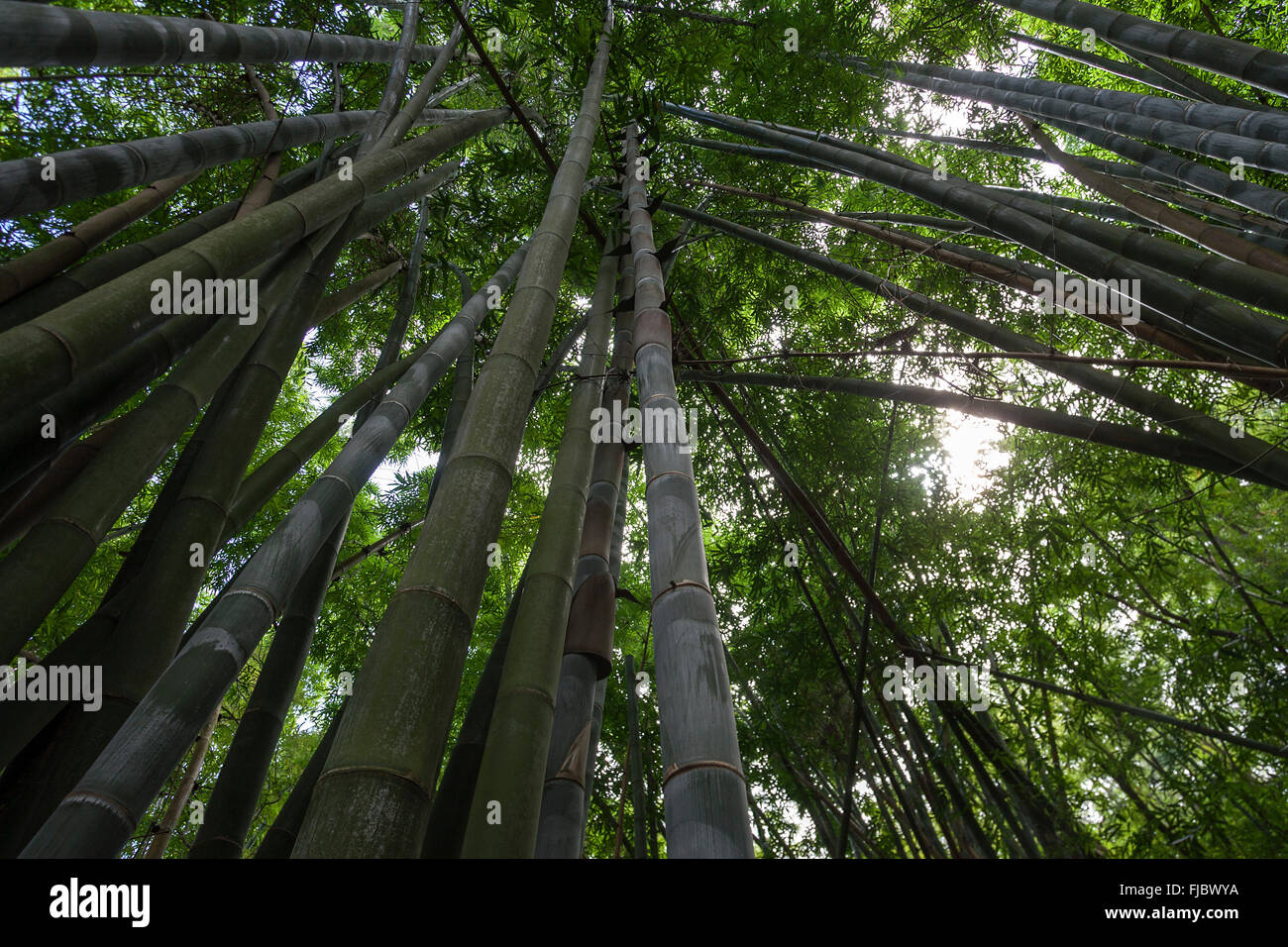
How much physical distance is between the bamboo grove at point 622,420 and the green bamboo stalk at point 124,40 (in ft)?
0.05

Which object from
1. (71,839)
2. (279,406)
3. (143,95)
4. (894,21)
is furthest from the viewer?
(279,406)

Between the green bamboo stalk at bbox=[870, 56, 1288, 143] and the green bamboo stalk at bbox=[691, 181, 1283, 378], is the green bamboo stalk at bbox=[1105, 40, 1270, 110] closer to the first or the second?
the green bamboo stalk at bbox=[870, 56, 1288, 143]

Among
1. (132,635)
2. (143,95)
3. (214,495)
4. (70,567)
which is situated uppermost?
(143,95)

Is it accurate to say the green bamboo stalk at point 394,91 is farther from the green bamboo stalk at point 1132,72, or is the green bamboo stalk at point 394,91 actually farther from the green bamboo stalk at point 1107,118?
the green bamboo stalk at point 1132,72

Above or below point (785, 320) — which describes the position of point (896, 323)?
below

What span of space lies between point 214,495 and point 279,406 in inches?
183

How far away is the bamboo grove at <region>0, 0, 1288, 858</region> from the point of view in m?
1.47

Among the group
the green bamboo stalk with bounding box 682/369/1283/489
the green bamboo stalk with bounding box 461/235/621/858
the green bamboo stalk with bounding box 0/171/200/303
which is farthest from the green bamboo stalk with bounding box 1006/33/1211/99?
the green bamboo stalk with bounding box 0/171/200/303

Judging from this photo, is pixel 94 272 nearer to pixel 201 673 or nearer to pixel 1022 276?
pixel 201 673

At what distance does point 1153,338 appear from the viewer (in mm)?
2092

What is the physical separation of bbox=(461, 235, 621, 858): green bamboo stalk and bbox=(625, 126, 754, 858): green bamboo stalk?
296 millimetres

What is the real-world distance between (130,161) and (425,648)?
223 centimetres

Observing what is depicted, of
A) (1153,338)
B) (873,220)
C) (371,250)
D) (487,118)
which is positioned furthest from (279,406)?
Answer: (1153,338)

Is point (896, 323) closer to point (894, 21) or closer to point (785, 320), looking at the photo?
point (785, 320)
